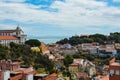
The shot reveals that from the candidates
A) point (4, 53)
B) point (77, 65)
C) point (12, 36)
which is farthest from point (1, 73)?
point (12, 36)

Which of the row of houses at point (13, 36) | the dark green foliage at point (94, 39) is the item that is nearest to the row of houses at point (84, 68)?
the row of houses at point (13, 36)

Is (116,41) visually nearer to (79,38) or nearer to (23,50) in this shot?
(79,38)

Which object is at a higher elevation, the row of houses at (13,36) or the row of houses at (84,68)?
the row of houses at (13,36)

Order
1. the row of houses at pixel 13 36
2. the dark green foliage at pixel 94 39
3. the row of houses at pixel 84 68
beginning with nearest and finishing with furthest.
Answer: the row of houses at pixel 84 68 < the row of houses at pixel 13 36 < the dark green foliage at pixel 94 39

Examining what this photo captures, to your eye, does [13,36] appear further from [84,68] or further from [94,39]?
[94,39]

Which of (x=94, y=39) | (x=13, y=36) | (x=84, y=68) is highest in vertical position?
(x=13, y=36)

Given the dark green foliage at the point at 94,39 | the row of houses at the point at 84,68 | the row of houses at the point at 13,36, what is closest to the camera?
the row of houses at the point at 84,68

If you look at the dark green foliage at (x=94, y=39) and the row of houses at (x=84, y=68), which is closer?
the row of houses at (x=84, y=68)

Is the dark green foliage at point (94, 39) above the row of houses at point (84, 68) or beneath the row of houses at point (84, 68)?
above

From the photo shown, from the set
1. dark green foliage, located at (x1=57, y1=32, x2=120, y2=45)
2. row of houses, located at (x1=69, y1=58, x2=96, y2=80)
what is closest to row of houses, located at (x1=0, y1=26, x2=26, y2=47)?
row of houses, located at (x1=69, y1=58, x2=96, y2=80)

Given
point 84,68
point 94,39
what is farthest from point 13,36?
point 94,39

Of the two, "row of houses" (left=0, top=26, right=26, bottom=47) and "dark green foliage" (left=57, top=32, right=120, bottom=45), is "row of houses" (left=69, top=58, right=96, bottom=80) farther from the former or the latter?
"dark green foliage" (left=57, top=32, right=120, bottom=45)

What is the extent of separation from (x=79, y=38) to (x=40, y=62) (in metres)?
40.2

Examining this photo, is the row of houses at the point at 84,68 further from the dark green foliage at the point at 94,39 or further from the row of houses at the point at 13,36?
the dark green foliage at the point at 94,39
